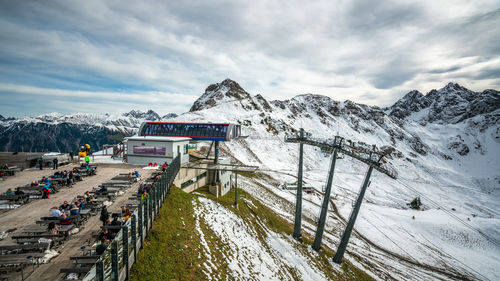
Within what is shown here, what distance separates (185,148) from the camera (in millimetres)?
31875

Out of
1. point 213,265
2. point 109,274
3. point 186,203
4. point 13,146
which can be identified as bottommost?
point 13,146

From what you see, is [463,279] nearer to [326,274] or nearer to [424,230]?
[424,230]

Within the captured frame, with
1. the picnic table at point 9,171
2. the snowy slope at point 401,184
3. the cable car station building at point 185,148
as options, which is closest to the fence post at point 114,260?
the cable car station building at point 185,148

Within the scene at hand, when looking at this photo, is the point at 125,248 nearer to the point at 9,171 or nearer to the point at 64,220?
the point at 64,220

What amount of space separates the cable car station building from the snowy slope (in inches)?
507

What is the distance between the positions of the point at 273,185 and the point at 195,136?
28748mm

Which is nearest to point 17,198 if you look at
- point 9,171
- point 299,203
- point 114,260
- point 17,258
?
point 17,258

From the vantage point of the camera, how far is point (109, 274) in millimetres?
7359

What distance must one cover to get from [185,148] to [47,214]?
741 inches

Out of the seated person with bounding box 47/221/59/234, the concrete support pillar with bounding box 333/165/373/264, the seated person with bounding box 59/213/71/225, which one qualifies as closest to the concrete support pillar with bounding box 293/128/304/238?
the concrete support pillar with bounding box 333/165/373/264

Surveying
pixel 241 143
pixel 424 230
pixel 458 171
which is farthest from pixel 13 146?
pixel 458 171

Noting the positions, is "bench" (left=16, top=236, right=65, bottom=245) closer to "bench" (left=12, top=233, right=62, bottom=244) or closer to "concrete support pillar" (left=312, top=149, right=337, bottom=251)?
"bench" (left=12, top=233, right=62, bottom=244)

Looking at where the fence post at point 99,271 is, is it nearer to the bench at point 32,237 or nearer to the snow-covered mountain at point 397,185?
the bench at point 32,237

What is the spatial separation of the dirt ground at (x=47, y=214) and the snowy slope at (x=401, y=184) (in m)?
29.5
